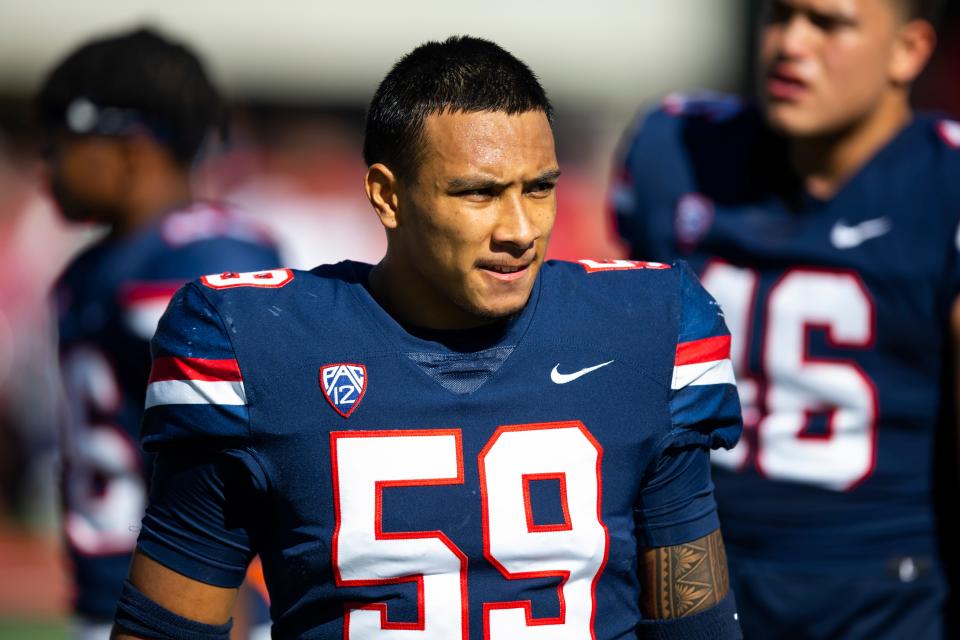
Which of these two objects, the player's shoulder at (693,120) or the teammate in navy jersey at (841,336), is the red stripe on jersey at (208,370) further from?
the player's shoulder at (693,120)

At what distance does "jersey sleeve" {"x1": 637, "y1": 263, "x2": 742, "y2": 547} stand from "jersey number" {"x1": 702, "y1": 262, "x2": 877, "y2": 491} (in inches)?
34.1

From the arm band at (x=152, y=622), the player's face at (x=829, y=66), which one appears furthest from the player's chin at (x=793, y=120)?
the arm band at (x=152, y=622)

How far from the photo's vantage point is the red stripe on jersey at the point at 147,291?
3371 mm

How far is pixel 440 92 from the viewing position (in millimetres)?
2229

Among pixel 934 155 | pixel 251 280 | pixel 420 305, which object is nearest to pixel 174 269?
pixel 251 280

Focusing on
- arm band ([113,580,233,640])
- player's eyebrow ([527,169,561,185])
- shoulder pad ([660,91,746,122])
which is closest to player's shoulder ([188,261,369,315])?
player's eyebrow ([527,169,561,185])

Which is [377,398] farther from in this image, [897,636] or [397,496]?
[897,636]

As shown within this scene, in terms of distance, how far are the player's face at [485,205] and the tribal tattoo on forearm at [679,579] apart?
0.47 m

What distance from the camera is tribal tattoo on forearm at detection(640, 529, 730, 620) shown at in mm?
2324

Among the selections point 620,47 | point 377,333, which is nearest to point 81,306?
point 377,333

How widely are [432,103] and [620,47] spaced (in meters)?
10.4

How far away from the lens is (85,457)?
355 cm

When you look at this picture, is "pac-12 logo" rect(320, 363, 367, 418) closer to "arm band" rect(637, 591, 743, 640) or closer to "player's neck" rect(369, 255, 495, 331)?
"player's neck" rect(369, 255, 495, 331)

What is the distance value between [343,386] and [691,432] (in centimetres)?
56
